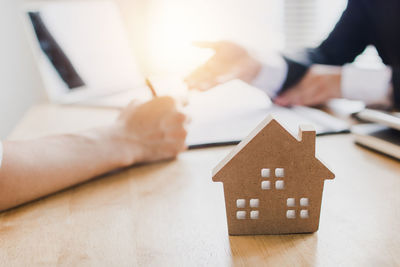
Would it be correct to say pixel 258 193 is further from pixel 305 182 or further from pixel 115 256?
pixel 115 256

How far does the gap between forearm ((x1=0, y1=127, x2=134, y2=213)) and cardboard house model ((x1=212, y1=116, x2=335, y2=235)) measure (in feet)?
0.98

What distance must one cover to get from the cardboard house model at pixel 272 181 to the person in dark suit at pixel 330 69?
0.40 metres

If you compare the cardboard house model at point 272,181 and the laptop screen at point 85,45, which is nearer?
the cardboard house model at point 272,181

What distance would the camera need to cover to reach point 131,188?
1.82 feet

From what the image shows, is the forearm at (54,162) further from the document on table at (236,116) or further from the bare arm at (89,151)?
the document on table at (236,116)

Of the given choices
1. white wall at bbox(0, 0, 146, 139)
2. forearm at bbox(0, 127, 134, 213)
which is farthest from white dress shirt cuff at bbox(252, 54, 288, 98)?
white wall at bbox(0, 0, 146, 139)

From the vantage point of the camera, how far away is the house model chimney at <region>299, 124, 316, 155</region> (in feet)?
1.16

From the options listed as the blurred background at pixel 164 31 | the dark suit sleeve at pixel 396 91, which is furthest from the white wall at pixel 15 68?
the dark suit sleeve at pixel 396 91

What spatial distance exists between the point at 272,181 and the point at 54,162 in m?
0.38

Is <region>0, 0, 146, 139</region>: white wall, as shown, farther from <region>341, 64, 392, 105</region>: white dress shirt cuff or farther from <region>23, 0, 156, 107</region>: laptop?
<region>341, 64, 392, 105</region>: white dress shirt cuff

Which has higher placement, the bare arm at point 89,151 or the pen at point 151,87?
the pen at point 151,87

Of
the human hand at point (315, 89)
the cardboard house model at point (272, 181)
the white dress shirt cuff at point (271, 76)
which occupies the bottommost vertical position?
the human hand at point (315, 89)

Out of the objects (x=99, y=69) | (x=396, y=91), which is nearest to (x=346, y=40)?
(x=396, y=91)

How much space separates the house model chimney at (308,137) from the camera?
35 cm
